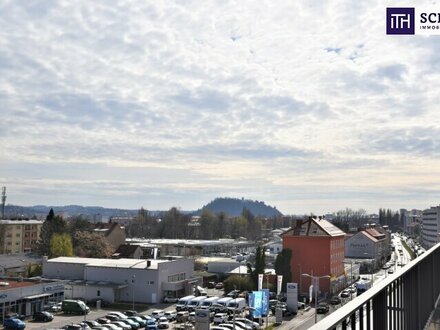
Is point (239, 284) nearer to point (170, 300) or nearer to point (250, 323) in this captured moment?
point (170, 300)

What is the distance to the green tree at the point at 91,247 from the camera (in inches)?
1430

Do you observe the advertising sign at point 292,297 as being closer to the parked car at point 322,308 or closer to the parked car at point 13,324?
the parked car at point 322,308

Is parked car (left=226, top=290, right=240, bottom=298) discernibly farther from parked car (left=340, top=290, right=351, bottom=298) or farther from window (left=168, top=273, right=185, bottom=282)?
parked car (left=340, top=290, right=351, bottom=298)

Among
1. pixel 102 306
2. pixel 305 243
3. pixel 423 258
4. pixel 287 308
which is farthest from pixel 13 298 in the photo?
pixel 423 258

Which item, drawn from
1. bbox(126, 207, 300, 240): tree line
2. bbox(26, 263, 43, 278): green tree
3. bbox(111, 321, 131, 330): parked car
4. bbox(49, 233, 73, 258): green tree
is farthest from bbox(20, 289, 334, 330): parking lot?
bbox(126, 207, 300, 240): tree line

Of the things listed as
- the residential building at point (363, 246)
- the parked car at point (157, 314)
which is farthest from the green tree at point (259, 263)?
the residential building at point (363, 246)

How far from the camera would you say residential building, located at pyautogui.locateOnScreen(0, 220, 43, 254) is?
1743 inches

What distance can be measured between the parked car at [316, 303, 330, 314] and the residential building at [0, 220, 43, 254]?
3082 cm

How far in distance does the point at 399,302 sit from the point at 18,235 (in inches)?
1967

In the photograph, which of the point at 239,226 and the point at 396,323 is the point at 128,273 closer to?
the point at 396,323

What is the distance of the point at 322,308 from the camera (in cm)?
2248

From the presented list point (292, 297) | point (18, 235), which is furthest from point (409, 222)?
point (292, 297)

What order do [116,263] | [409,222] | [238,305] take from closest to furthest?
[238,305]
[116,263]
[409,222]

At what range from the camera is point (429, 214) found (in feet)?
193
